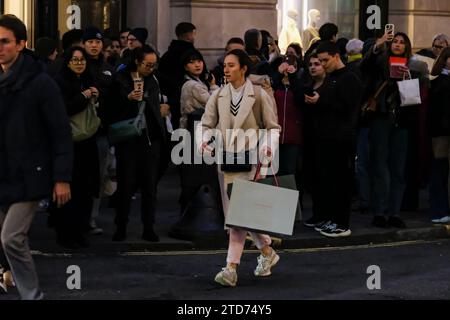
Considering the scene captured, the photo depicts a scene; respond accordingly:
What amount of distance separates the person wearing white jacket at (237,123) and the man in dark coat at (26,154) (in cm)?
204

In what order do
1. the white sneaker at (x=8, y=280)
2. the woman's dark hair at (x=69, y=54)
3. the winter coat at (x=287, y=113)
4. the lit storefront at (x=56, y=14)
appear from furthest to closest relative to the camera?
the lit storefront at (x=56, y=14) → the winter coat at (x=287, y=113) → the woman's dark hair at (x=69, y=54) → the white sneaker at (x=8, y=280)

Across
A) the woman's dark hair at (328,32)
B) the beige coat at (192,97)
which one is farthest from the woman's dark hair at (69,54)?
the woman's dark hair at (328,32)

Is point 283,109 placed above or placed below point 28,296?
above

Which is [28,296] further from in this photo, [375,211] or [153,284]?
[375,211]

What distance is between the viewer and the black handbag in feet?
33.9

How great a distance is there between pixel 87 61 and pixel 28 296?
169 inches

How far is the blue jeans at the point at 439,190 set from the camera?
45.8 feet

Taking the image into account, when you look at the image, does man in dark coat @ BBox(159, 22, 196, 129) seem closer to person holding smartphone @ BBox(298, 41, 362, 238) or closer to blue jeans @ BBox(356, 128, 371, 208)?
person holding smartphone @ BBox(298, 41, 362, 238)

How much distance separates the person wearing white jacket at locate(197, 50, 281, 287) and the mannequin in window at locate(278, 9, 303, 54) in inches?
351

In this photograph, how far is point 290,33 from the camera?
19625 millimetres

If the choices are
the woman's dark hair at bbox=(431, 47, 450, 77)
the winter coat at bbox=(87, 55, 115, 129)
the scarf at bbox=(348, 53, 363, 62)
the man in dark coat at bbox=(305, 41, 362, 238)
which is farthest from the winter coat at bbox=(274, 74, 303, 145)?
the winter coat at bbox=(87, 55, 115, 129)

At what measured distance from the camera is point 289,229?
400 inches

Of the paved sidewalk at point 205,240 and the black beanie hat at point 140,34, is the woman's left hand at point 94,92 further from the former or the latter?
the black beanie hat at point 140,34
